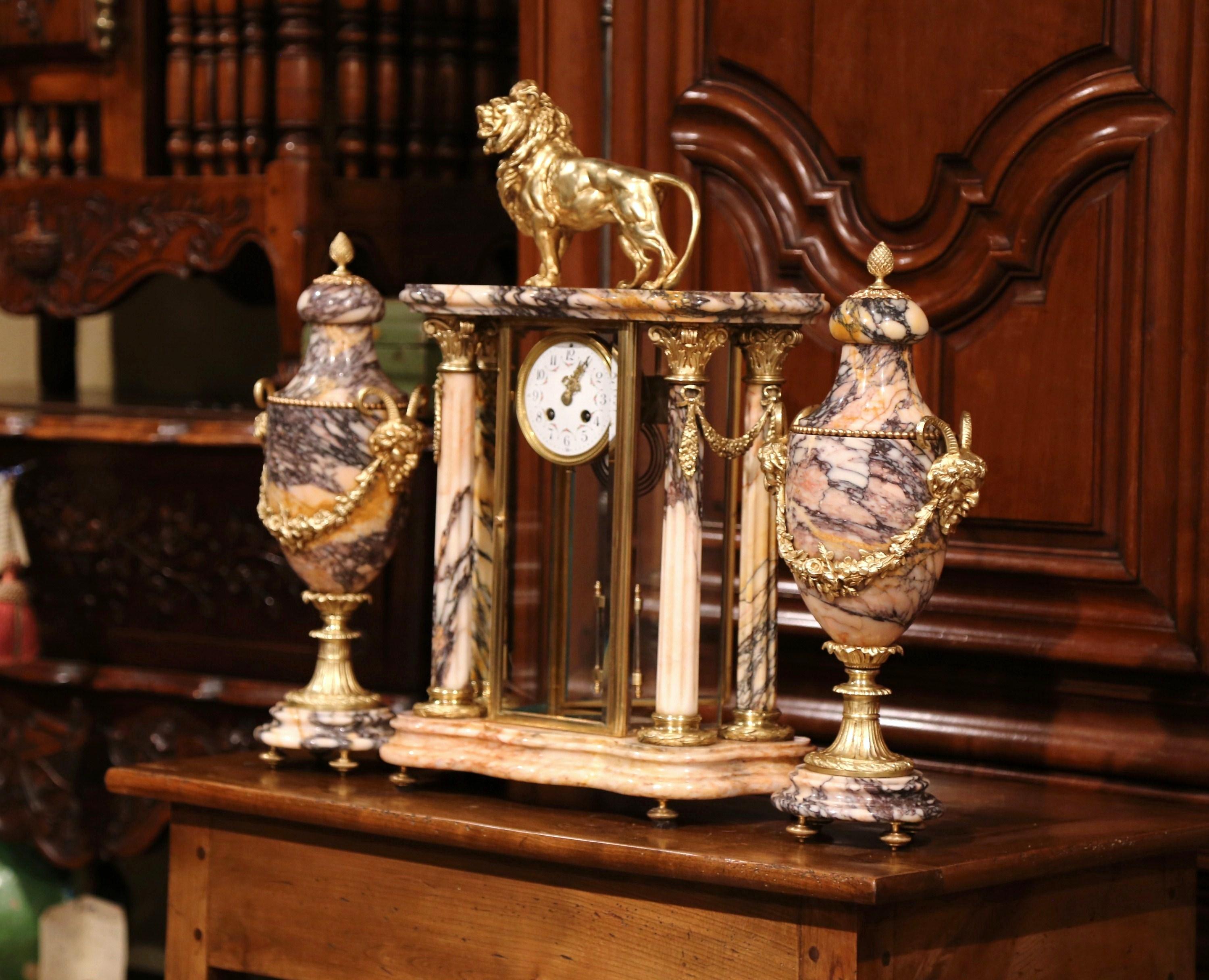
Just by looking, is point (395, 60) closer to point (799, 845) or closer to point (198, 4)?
point (198, 4)

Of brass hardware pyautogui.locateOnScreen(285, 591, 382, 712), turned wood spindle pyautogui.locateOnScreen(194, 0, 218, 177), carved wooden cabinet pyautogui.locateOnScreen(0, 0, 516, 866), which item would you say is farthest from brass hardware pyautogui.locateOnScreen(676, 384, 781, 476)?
turned wood spindle pyautogui.locateOnScreen(194, 0, 218, 177)

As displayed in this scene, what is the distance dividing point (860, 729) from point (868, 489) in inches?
8.4

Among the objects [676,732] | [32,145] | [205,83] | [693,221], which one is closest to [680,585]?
[676,732]

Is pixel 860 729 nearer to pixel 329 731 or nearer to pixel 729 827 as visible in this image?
pixel 729 827

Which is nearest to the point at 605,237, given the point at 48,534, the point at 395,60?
the point at 395,60

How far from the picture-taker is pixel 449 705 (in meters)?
1.98

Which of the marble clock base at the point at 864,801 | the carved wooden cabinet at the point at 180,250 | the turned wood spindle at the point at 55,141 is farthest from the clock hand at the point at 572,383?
the turned wood spindle at the point at 55,141

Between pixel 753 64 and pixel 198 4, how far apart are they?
839 millimetres

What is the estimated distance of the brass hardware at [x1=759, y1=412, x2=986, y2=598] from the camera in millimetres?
1678

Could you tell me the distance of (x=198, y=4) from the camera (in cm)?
267

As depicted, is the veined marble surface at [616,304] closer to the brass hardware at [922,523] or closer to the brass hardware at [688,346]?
the brass hardware at [688,346]

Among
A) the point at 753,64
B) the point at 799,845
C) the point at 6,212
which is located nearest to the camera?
the point at 799,845

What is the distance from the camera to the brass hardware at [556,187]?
1.91 metres

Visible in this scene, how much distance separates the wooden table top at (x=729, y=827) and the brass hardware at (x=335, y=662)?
3.0 inches
